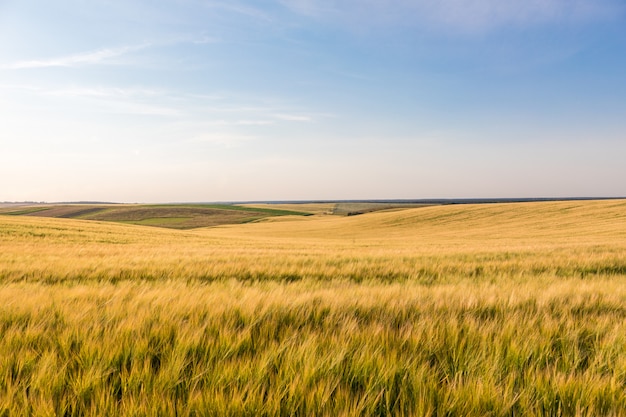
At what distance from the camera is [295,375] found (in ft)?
4.60

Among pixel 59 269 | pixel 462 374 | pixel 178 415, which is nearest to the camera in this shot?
pixel 178 415

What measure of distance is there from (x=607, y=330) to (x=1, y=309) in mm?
4330

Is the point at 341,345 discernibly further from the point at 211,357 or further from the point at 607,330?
the point at 607,330

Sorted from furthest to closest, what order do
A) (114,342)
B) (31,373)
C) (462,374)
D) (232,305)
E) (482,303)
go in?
(482,303), (232,305), (114,342), (462,374), (31,373)

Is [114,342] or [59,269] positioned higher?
[114,342]

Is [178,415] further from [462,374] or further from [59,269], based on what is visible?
[59,269]

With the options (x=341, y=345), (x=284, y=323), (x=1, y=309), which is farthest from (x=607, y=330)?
(x=1, y=309)

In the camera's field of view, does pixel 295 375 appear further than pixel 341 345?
No

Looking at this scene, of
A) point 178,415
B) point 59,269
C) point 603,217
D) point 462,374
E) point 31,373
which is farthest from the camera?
point 603,217

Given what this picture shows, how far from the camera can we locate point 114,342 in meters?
1.68

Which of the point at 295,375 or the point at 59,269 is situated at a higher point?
the point at 295,375

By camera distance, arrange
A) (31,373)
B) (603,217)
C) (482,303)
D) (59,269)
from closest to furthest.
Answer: (31,373)
(482,303)
(59,269)
(603,217)

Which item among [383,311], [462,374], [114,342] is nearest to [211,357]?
[114,342]

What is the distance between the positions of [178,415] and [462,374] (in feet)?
4.33
